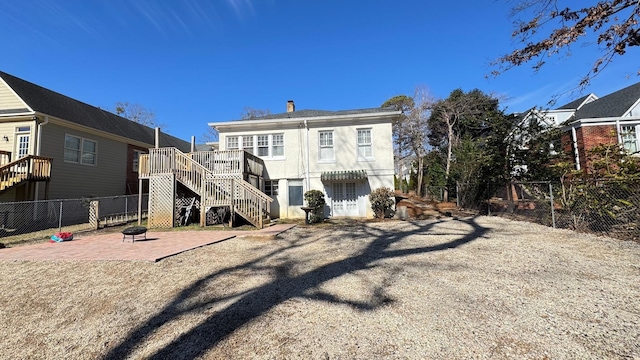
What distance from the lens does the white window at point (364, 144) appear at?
1433cm

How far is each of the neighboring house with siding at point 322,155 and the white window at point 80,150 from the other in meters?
7.36

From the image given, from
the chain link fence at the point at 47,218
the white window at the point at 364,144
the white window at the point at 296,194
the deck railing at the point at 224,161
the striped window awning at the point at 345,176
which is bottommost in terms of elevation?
the chain link fence at the point at 47,218

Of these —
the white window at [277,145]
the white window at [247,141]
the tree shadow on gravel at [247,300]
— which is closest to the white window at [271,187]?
the white window at [277,145]

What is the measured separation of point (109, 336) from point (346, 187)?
1182cm

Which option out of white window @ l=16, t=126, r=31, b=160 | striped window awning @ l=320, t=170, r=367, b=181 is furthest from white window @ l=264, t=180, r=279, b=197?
white window @ l=16, t=126, r=31, b=160

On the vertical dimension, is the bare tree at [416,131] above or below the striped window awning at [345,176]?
above

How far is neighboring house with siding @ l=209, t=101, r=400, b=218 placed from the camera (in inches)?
553

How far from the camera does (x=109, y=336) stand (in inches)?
128

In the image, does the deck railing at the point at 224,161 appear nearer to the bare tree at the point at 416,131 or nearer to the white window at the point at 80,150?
the white window at the point at 80,150

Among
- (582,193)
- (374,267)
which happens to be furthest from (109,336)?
(582,193)

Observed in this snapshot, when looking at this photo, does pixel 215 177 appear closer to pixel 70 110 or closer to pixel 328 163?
pixel 328 163

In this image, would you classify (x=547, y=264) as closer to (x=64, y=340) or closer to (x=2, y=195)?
(x=64, y=340)

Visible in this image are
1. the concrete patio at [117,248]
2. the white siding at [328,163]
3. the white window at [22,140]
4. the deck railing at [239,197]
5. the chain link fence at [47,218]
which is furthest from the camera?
the white siding at [328,163]

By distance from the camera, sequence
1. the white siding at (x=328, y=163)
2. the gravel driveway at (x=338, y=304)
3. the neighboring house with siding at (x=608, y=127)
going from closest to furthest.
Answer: the gravel driveway at (x=338, y=304)
the white siding at (x=328, y=163)
the neighboring house with siding at (x=608, y=127)
